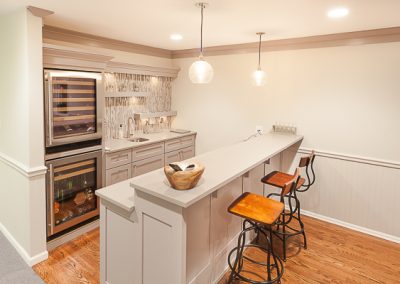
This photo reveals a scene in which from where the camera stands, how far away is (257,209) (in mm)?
2178

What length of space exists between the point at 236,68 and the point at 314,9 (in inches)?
73.5

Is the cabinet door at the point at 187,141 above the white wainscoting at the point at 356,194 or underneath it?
above

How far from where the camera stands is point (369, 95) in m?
3.17

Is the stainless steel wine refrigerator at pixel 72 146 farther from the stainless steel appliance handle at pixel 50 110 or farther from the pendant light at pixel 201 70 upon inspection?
the pendant light at pixel 201 70

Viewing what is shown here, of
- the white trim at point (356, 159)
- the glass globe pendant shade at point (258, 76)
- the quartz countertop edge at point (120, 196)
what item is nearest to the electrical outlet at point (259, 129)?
the white trim at point (356, 159)

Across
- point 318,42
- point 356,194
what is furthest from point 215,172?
point 318,42

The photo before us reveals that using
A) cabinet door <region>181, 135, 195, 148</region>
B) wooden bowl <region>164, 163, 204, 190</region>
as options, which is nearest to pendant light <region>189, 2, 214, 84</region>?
wooden bowl <region>164, 163, 204, 190</region>

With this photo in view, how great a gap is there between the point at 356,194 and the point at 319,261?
1.09 m

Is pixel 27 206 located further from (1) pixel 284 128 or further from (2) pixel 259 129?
(1) pixel 284 128

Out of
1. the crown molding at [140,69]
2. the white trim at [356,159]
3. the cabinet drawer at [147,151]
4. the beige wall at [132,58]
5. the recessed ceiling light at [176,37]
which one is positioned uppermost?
the recessed ceiling light at [176,37]

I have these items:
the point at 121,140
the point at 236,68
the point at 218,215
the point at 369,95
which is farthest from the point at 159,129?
the point at 369,95

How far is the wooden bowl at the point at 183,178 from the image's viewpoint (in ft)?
5.50

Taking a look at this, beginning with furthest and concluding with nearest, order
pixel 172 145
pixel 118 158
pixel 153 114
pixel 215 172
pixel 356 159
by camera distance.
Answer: pixel 153 114 → pixel 172 145 → pixel 118 158 → pixel 356 159 → pixel 215 172

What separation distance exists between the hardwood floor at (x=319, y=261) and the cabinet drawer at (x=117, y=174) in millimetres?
607
